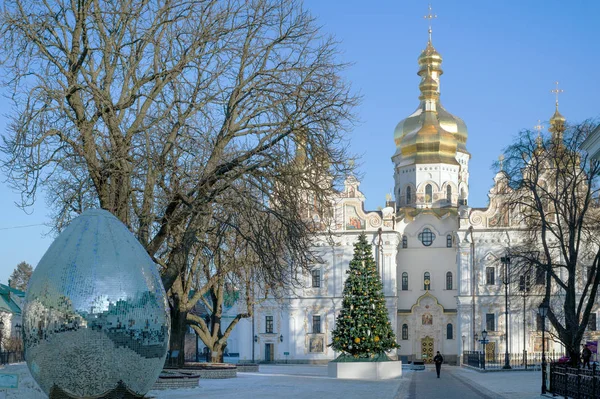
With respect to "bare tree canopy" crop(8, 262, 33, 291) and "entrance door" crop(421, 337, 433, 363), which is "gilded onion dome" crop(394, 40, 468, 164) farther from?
"bare tree canopy" crop(8, 262, 33, 291)

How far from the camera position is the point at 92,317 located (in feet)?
46.7

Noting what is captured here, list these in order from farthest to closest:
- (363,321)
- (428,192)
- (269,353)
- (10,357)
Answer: (428,192) → (269,353) → (10,357) → (363,321)

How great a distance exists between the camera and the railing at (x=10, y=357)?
4868 cm

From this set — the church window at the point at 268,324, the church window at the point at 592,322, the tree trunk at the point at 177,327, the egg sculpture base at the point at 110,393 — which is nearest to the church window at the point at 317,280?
the church window at the point at 268,324

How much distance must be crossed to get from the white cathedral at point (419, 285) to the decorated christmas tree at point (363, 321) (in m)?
27.0

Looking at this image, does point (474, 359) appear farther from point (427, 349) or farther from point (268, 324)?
point (268, 324)

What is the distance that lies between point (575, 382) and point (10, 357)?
37.9m

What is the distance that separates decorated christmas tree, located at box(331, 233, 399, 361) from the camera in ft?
135

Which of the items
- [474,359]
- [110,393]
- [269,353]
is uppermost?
[110,393]

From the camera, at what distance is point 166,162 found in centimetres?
2145

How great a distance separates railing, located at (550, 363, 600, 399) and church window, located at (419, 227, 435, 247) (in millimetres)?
48675

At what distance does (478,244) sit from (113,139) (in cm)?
5435

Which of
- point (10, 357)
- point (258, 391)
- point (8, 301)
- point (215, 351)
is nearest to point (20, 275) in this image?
point (8, 301)

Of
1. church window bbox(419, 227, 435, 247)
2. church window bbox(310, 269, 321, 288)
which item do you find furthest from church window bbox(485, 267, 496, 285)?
church window bbox(310, 269, 321, 288)
